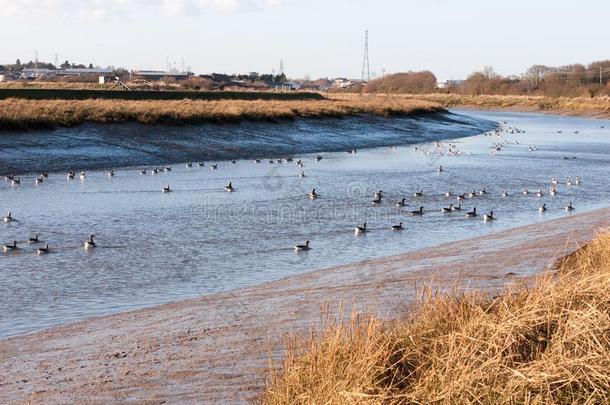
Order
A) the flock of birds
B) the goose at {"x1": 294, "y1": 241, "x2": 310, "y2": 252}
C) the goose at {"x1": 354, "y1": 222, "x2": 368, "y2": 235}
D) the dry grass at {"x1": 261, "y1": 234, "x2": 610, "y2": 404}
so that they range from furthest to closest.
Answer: the goose at {"x1": 354, "y1": 222, "x2": 368, "y2": 235} → the goose at {"x1": 294, "y1": 241, "x2": 310, "y2": 252} → the flock of birds → the dry grass at {"x1": 261, "y1": 234, "x2": 610, "y2": 404}

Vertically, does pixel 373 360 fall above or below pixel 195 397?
above

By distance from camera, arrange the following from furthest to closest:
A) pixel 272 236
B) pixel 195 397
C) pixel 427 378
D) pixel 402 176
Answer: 1. pixel 402 176
2. pixel 272 236
3. pixel 195 397
4. pixel 427 378

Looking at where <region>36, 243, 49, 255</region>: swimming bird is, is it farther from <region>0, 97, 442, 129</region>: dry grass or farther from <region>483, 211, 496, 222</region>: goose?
<region>0, 97, 442, 129</region>: dry grass

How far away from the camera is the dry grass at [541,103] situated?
9825 cm

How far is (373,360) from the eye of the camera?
6.57 metres

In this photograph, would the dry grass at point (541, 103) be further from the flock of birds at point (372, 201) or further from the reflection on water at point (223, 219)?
the flock of birds at point (372, 201)

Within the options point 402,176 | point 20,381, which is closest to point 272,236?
point 20,381

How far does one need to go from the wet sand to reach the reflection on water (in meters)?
0.88

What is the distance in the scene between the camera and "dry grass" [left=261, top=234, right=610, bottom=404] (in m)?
6.08

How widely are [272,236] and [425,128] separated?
44.4 meters

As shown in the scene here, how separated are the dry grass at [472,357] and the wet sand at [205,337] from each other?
3.89 feet

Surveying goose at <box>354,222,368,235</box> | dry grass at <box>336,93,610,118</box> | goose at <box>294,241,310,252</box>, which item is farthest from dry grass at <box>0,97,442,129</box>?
dry grass at <box>336,93,610,118</box>

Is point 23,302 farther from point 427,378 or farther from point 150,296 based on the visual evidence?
point 427,378

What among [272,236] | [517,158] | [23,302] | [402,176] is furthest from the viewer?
[517,158]
